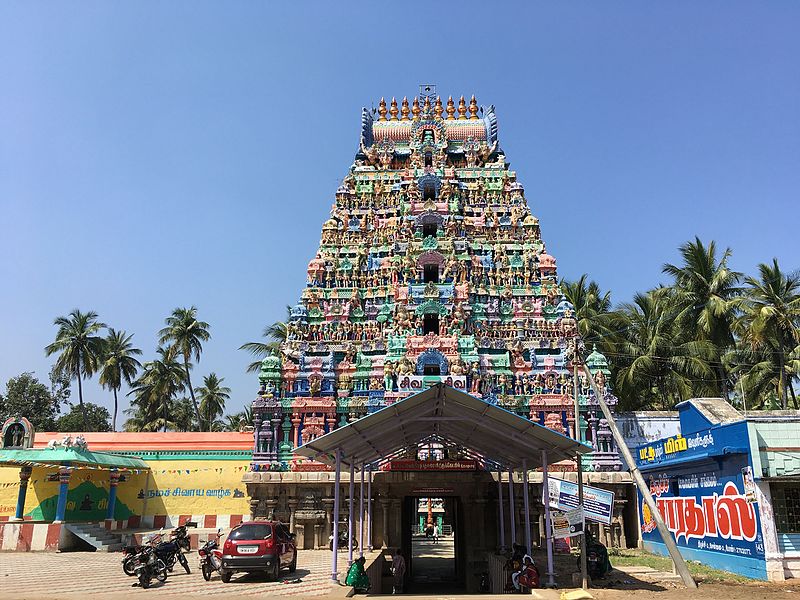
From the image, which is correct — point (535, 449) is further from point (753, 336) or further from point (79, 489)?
point (753, 336)

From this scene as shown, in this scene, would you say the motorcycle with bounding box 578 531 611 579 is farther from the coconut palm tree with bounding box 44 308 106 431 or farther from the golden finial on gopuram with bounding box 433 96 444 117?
the coconut palm tree with bounding box 44 308 106 431

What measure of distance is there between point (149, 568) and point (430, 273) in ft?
72.3

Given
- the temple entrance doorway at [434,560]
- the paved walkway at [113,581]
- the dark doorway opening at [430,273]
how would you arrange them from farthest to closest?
1. the dark doorway opening at [430,273]
2. the temple entrance doorway at [434,560]
3. the paved walkway at [113,581]

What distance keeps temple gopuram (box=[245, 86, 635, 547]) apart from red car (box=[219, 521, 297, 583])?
7.96 meters

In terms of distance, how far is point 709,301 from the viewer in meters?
36.8

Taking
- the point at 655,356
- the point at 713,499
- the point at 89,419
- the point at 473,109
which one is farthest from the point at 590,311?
the point at 89,419

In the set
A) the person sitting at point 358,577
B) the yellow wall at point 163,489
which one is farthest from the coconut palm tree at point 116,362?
the person sitting at point 358,577

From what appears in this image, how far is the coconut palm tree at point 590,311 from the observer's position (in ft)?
136

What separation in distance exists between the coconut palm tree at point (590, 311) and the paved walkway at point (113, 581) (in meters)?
25.9

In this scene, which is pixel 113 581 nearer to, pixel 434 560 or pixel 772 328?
pixel 434 560

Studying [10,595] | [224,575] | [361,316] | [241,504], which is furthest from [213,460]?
[10,595]

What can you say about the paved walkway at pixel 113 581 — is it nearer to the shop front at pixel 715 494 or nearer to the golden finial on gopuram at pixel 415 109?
the shop front at pixel 715 494

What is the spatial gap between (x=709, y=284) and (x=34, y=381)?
188 ft

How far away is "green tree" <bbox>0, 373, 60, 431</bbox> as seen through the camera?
5656 cm
